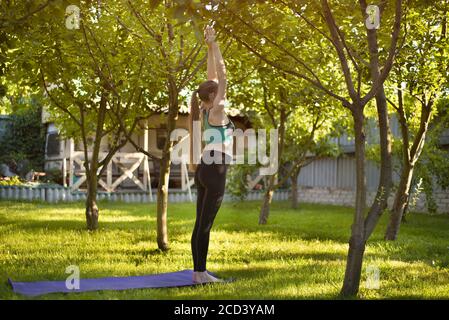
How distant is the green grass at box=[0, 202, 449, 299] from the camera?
221 inches

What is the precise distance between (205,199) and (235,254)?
2318mm

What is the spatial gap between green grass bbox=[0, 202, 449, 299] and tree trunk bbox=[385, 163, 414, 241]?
0.23m

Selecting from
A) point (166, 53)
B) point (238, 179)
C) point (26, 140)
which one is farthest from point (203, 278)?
point (26, 140)

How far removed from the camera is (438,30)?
8.93 metres

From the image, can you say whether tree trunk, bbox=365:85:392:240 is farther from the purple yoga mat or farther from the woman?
the purple yoga mat

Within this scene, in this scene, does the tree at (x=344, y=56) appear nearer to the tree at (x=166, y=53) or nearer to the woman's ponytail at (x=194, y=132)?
the woman's ponytail at (x=194, y=132)

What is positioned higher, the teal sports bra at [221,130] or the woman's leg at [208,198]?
the teal sports bra at [221,130]

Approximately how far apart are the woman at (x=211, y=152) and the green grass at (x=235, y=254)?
1.62 ft

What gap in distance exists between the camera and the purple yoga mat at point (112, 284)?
17.7ft

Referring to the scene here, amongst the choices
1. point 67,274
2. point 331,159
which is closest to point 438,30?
point 67,274

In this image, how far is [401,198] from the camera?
9.46m

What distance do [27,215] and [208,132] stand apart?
7898 mm

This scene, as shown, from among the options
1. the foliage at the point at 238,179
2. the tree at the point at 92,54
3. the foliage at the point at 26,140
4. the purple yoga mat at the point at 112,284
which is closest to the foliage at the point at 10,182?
the foliage at the point at 26,140

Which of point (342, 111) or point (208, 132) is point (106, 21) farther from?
point (342, 111)
